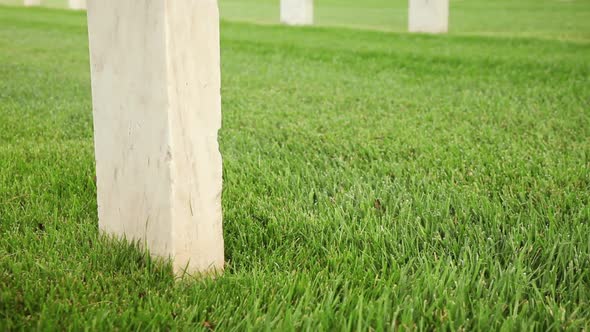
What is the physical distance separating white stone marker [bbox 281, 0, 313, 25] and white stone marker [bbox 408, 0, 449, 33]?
331 cm

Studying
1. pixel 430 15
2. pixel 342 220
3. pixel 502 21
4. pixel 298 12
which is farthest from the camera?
pixel 502 21

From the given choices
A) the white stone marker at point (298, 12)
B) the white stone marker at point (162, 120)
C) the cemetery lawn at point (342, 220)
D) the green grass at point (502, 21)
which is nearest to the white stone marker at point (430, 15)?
the green grass at point (502, 21)

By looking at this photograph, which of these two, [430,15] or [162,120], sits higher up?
[430,15]

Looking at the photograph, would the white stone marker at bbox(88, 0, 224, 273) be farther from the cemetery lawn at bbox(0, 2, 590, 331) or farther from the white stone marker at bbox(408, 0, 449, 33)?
the white stone marker at bbox(408, 0, 449, 33)

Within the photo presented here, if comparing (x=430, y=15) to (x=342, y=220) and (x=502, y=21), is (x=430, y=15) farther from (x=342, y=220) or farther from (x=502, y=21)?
(x=342, y=220)

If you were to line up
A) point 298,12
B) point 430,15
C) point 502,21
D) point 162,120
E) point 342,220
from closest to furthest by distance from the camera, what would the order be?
point 162,120, point 342,220, point 430,15, point 298,12, point 502,21

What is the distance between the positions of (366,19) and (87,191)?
14625 mm

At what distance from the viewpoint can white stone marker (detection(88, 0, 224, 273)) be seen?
61.3 inches

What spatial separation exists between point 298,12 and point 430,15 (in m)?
3.97

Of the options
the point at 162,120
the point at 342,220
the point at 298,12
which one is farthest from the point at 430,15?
the point at 162,120

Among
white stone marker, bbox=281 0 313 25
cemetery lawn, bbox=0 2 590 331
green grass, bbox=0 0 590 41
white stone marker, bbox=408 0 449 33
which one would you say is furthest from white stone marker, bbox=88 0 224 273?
white stone marker, bbox=281 0 313 25

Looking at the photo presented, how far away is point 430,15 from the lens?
38.3 ft

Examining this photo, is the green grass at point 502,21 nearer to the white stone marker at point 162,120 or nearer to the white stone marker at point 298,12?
the white stone marker at point 298,12

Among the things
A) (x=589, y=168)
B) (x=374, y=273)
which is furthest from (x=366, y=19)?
(x=374, y=273)
